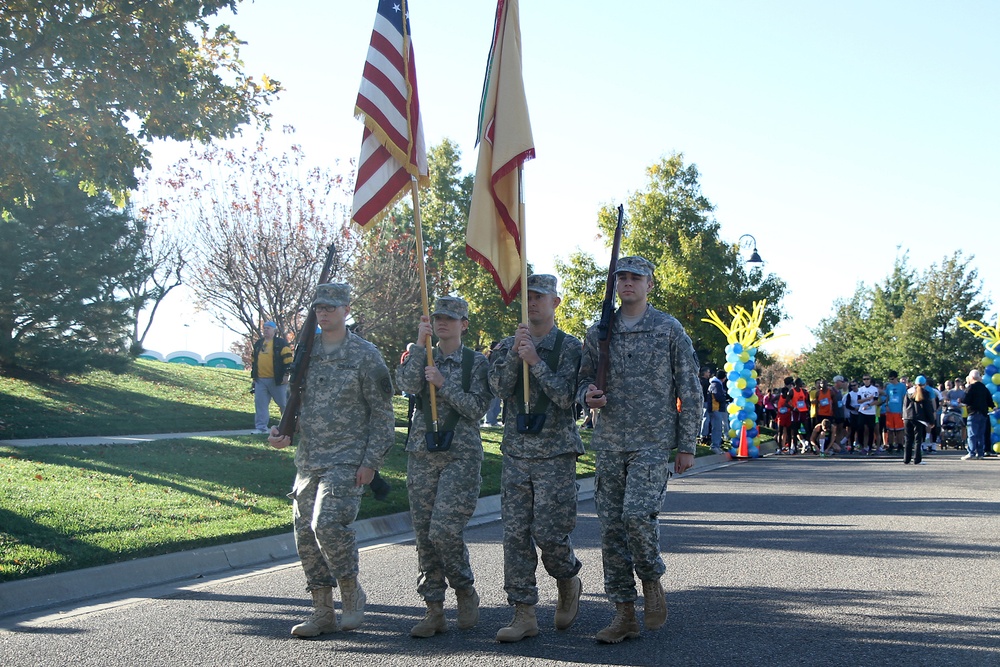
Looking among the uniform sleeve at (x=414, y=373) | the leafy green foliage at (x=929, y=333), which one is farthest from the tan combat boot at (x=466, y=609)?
the leafy green foliage at (x=929, y=333)

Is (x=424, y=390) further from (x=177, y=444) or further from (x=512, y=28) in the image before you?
(x=177, y=444)

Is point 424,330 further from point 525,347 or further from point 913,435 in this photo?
point 913,435

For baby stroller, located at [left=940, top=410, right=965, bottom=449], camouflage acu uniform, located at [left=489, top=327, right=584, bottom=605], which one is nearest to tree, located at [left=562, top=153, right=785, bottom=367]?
baby stroller, located at [left=940, top=410, right=965, bottom=449]

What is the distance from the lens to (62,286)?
2059 centimetres

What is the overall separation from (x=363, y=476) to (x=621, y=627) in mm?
1759

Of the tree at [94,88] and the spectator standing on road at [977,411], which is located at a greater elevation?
the tree at [94,88]

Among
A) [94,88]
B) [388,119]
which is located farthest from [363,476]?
[94,88]

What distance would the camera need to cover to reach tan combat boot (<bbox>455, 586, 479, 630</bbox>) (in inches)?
251

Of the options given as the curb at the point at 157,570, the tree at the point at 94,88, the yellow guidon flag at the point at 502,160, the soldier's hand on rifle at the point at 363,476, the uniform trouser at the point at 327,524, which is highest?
the tree at the point at 94,88

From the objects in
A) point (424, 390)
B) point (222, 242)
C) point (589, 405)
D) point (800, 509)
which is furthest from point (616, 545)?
point (222, 242)

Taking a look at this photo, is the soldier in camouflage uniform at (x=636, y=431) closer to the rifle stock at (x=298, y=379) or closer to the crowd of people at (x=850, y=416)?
the rifle stock at (x=298, y=379)

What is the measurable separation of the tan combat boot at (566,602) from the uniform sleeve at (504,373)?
47.1 inches

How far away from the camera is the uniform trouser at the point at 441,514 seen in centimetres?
620

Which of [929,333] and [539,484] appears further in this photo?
[929,333]
